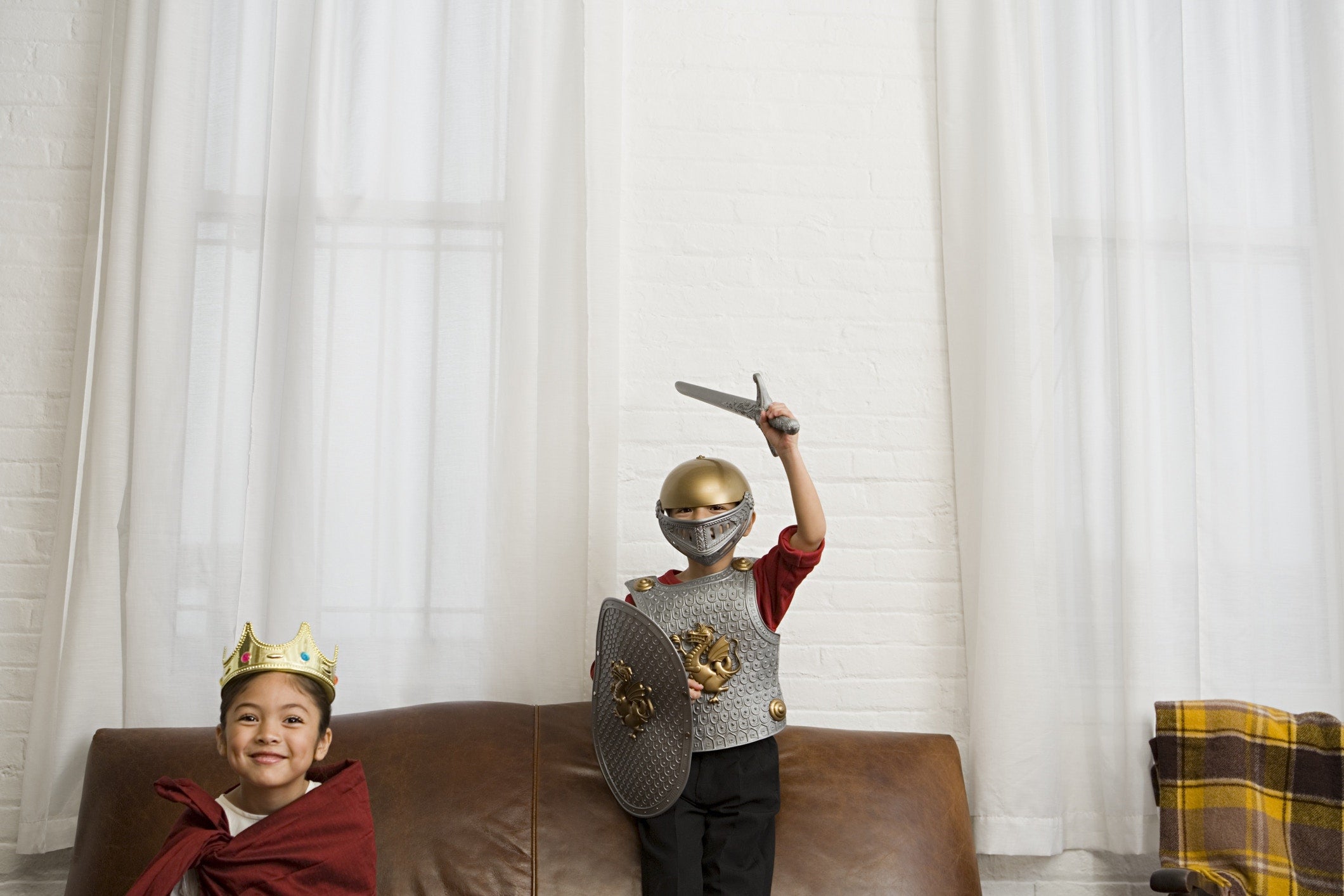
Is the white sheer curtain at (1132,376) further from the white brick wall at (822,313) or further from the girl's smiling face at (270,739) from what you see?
the girl's smiling face at (270,739)

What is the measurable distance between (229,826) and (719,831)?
87cm

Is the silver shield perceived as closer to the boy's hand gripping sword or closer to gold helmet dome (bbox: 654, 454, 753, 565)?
gold helmet dome (bbox: 654, 454, 753, 565)

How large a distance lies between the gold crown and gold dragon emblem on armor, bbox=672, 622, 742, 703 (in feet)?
2.13

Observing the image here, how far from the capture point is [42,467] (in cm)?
234

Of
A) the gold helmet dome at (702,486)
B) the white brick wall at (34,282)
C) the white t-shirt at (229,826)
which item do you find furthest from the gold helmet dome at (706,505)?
the white brick wall at (34,282)

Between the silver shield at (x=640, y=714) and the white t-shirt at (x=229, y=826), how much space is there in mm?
552

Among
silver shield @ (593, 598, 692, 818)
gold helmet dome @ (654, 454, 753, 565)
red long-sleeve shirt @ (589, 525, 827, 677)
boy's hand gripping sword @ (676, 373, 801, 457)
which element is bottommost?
silver shield @ (593, 598, 692, 818)

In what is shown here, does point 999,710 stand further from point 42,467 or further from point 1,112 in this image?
point 1,112

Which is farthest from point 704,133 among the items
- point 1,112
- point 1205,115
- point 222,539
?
point 1,112

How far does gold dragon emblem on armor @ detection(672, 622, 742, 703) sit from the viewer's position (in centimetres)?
188

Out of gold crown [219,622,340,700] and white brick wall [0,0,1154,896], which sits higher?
white brick wall [0,0,1154,896]

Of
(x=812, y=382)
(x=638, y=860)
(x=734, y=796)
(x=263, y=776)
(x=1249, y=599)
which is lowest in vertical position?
(x=638, y=860)

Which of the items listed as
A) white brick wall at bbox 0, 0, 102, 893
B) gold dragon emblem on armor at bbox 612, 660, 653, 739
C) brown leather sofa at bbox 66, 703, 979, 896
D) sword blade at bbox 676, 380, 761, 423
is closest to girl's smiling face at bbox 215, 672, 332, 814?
brown leather sofa at bbox 66, 703, 979, 896

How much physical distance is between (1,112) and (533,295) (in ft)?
4.56
